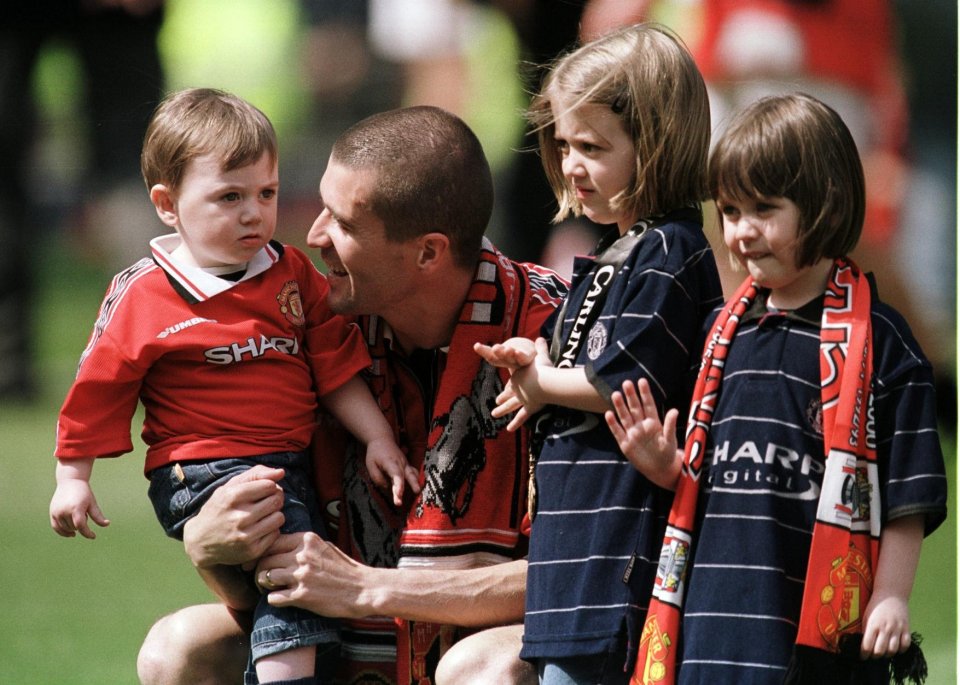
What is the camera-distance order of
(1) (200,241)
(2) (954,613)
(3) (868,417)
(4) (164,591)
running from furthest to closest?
(4) (164,591) < (2) (954,613) < (1) (200,241) < (3) (868,417)

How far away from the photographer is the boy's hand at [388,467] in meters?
2.96

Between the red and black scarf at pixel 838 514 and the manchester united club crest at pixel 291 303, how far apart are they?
0.96 meters

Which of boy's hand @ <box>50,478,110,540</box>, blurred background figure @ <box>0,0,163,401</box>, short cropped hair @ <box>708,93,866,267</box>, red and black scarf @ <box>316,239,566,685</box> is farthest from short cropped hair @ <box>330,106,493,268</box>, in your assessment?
blurred background figure @ <box>0,0,163,401</box>

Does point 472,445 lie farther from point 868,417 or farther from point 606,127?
point 868,417

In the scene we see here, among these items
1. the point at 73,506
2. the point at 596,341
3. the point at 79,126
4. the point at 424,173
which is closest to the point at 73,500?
the point at 73,506

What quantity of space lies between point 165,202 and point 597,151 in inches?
37.0

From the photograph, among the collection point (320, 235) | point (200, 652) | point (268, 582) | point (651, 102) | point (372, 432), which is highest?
point (651, 102)

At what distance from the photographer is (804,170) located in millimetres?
2402

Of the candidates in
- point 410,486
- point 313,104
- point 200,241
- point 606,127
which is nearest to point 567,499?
point 410,486

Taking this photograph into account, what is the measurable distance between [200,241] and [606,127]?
0.87 m

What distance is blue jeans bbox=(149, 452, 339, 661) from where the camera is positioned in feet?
9.20

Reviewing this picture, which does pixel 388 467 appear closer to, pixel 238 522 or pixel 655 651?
pixel 238 522

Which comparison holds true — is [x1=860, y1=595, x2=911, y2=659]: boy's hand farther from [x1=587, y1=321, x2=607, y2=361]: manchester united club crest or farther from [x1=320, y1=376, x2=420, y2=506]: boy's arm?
[x1=320, y1=376, x2=420, y2=506]: boy's arm

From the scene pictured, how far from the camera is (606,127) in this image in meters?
2.68
